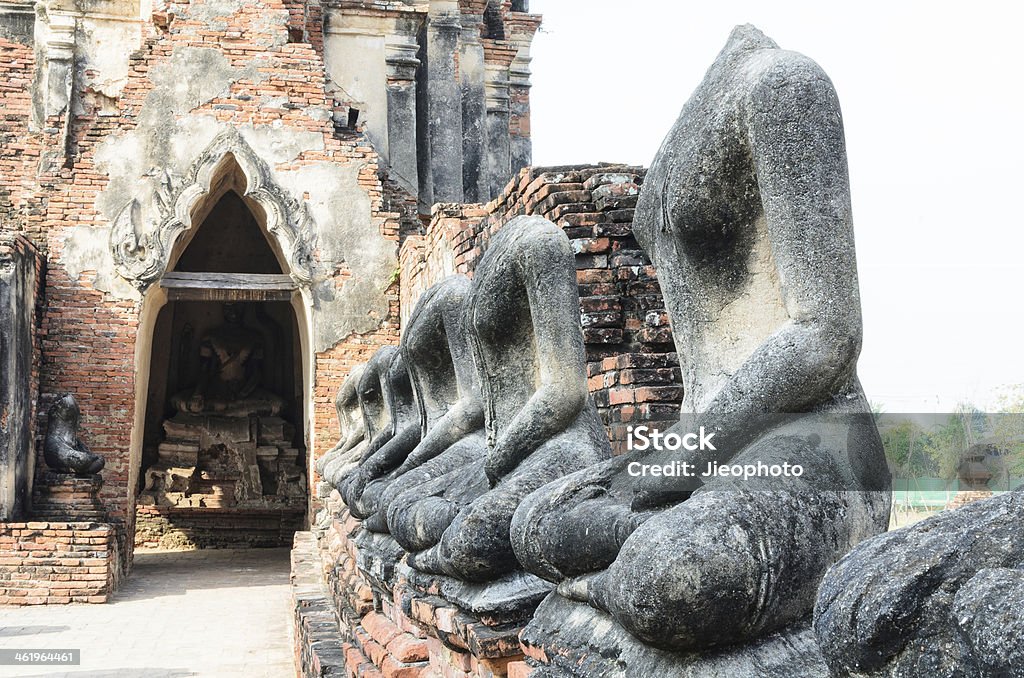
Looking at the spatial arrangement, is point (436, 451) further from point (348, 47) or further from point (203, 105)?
point (348, 47)

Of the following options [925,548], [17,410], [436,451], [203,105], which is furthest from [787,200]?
[203,105]

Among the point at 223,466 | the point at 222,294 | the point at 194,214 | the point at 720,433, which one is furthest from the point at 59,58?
the point at 720,433

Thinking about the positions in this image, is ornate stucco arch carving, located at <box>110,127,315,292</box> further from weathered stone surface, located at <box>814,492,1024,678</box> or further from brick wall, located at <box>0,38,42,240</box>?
weathered stone surface, located at <box>814,492,1024,678</box>

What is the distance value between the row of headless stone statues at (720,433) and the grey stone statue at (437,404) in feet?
2.53

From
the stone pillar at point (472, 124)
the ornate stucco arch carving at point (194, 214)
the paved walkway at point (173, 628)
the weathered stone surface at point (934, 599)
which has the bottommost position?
the paved walkway at point (173, 628)

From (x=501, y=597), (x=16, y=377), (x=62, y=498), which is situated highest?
(x=16, y=377)

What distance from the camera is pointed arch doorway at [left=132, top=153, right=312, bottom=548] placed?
1573cm

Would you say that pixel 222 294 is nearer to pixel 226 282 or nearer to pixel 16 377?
pixel 226 282

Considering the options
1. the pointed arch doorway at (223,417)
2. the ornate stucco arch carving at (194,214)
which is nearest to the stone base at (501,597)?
the ornate stucco arch carving at (194,214)

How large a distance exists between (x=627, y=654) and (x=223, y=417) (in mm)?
14700

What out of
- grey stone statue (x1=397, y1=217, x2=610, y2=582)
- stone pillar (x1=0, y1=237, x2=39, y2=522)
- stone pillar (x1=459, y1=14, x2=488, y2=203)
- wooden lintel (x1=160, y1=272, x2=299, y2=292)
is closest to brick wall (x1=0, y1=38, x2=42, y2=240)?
stone pillar (x1=0, y1=237, x2=39, y2=522)

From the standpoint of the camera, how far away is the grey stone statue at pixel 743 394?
2.06m

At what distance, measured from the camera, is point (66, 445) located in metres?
10.9

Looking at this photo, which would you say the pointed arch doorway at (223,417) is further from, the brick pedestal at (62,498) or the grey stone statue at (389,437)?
the grey stone statue at (389,437)
